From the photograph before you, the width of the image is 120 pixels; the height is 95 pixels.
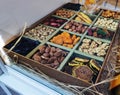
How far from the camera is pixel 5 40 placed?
79 cm

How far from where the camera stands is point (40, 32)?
0.89 meters

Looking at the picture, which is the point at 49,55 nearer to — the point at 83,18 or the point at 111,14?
the point at 83,18

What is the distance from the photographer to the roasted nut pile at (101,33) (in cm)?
83

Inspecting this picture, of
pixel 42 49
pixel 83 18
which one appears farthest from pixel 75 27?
pixel 42 49

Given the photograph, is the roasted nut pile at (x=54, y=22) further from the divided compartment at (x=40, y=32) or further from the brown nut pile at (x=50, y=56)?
the brown nut pile at (x=50, y=56)

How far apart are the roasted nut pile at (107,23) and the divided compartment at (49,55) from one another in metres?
0.32

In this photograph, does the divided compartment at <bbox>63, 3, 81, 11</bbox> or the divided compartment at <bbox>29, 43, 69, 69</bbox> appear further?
the divided compartment at <bbox>63, 3, 81, 11</bbox>

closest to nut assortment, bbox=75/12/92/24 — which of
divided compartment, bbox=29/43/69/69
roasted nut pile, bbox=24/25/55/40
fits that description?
roasted nut pile, bbox=24/25/55/40

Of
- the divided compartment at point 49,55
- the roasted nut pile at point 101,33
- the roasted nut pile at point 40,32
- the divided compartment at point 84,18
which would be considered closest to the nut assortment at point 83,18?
the divided compartment at point 84,18

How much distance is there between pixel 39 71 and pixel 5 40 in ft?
0.89

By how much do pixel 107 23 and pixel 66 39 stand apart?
30 cm

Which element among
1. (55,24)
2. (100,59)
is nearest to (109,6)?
(55,24)

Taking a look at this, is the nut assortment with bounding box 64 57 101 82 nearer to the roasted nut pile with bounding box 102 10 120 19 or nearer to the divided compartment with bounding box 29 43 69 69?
the divided compartment with bounding box 29 43 69 69

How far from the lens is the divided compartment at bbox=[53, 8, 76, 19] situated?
40.9 inches
